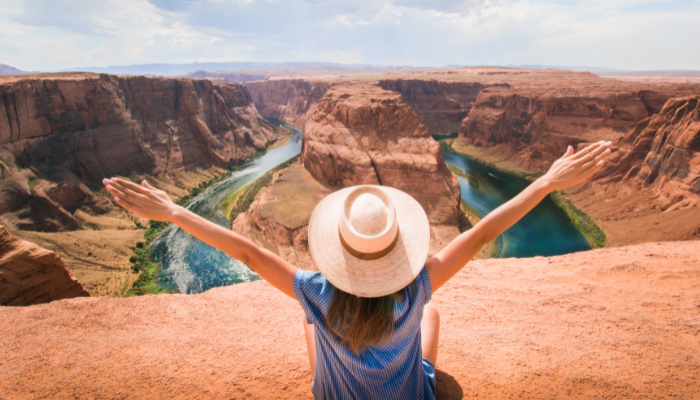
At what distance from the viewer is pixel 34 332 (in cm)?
520

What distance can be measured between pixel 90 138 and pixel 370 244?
54985 millimetres

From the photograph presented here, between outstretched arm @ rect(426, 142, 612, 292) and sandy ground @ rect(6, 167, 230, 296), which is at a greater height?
outstretched arm @ rect(426, 142, 612, 292)

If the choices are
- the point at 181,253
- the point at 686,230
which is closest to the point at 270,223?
the point at 181,253

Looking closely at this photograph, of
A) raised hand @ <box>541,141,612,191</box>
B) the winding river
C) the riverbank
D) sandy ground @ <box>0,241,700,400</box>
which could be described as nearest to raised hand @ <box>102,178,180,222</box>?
sandy ground @ <box>0,241,700,400</box>

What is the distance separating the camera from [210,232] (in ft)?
9.23

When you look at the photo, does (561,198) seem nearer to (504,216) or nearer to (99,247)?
(504,216)

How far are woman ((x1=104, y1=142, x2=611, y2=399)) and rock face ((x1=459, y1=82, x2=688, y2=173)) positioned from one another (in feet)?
191

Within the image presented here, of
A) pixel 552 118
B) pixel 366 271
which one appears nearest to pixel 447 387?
pixel 366 271

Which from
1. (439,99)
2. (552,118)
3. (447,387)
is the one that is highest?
(439,99)

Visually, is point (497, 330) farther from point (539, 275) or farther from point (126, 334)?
point (126, 334)

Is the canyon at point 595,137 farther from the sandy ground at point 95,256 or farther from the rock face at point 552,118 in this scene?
the sandy ground at point 95,256

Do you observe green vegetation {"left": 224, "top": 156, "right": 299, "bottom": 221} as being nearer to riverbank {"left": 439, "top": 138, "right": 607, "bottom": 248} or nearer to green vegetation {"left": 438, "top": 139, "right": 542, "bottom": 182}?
green vegetation {"left": 438, "top": 139, "right": 542, "bottom": 182}

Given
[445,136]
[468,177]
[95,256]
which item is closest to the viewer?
[95,256]

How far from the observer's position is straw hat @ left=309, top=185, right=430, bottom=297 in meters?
2.13
